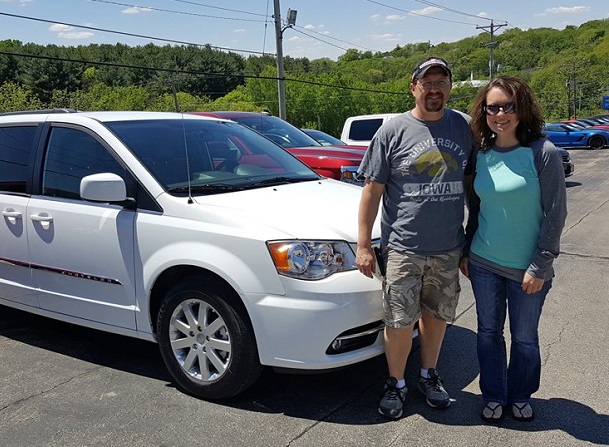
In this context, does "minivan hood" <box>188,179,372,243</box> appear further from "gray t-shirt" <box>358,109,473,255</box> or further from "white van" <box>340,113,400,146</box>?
"white van" <box>340,113,400,146</box>

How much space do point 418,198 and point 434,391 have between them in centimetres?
112

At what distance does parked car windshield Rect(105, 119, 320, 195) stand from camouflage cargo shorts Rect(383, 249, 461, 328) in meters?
1.26

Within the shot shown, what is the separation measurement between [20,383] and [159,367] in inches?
34.5

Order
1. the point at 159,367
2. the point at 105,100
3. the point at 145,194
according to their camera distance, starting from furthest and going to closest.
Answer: the point at 105,100
the point at 159,367
the point at 145,194

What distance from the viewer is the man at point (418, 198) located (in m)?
3.16

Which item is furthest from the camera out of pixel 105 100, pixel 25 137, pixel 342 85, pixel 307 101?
pixel 307 101

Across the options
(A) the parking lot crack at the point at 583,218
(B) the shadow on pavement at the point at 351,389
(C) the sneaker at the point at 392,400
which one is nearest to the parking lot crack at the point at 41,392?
(B) the shadow on pavement at the point at 351,389

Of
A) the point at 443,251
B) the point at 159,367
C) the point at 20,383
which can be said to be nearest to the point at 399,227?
the point at 443,251

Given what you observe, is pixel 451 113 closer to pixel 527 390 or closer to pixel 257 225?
pixel 257 225

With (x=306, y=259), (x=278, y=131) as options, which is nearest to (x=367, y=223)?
(x=306, y=259)

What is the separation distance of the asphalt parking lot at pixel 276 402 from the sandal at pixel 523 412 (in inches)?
1.4

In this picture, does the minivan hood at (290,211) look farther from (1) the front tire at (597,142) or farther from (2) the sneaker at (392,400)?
(1) the front tire at (597,142)

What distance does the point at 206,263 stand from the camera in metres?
3.38

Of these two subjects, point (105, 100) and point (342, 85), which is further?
point (342, 85)
